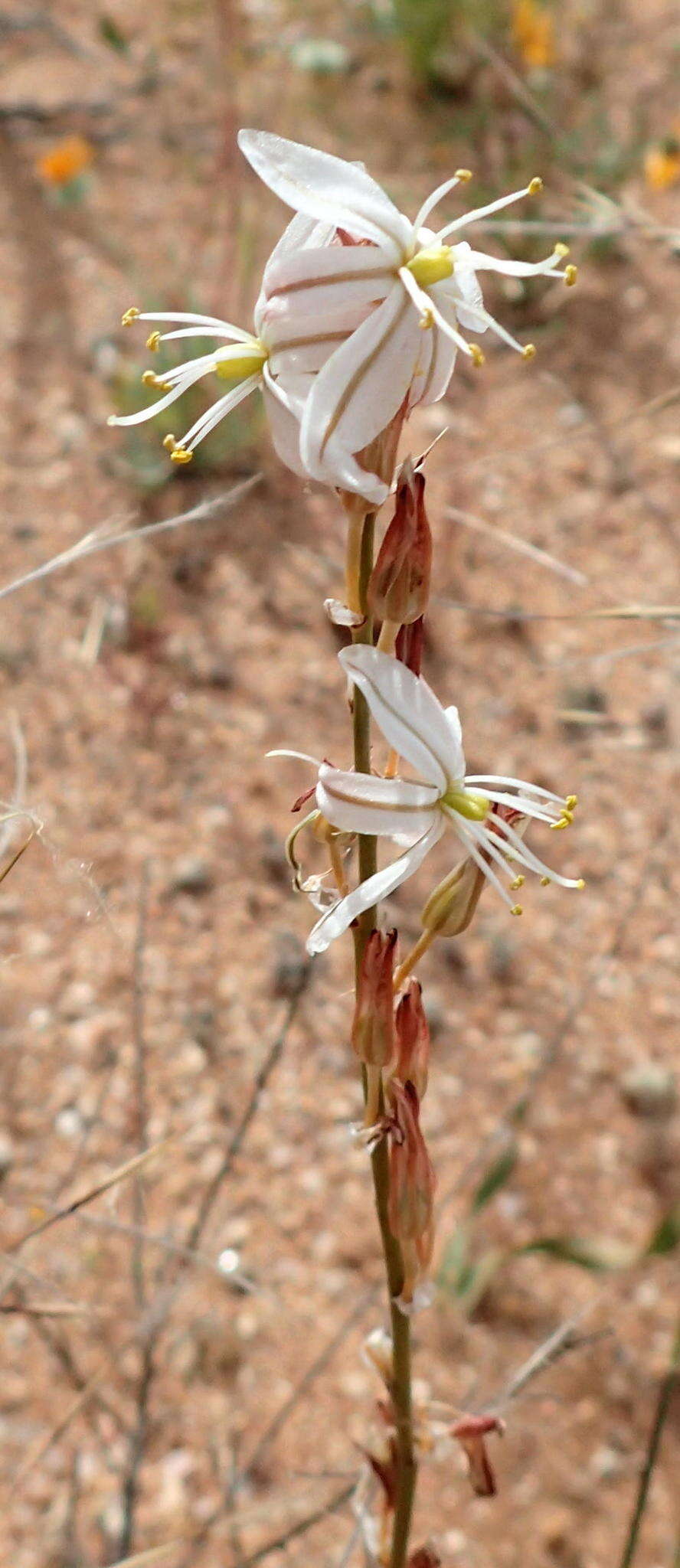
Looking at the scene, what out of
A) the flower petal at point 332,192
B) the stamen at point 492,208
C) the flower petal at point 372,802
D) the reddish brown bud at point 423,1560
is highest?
the flower petal at point 332,192

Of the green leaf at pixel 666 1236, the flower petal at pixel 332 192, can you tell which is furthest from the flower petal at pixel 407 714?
the green leaf at pixel 666 1236

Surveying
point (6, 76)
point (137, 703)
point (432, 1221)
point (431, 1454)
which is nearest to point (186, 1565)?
Answer: point (431, 1454)

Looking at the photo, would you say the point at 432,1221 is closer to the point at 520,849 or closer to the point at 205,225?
the point at 520,849

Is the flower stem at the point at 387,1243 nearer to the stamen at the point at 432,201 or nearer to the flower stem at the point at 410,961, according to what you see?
the flower stem at the point at 410,961

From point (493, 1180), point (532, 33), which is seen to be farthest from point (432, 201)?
point (532, 33)

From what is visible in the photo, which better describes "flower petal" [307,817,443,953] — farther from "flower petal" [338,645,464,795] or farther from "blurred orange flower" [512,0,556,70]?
"blurred orange flower" [512,0,556,70]

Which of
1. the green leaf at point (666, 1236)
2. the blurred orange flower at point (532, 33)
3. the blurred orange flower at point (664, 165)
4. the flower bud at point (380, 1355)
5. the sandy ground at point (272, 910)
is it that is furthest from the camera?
the blurred orange flower at point (532, 33)
